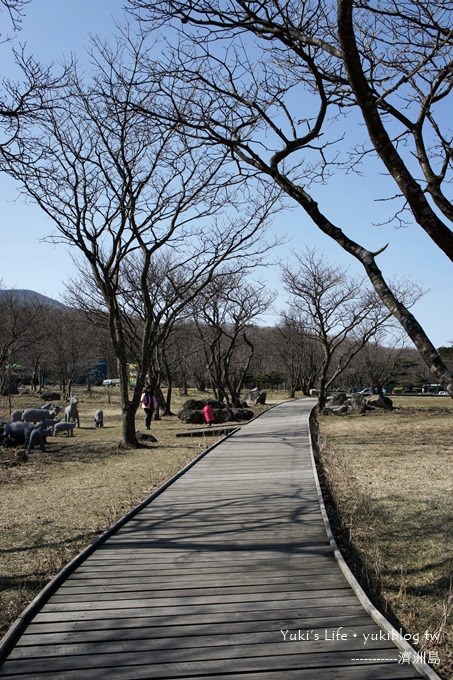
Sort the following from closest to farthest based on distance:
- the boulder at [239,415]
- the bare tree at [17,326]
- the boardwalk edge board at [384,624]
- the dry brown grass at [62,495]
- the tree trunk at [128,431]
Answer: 1. the boardwalk edge board at [384,624]
2. the dry brown grass at [62,495]
3. the tree trunk at [128,431]
4. the boulder at [239,415]
5. the bare tree at [17,326]

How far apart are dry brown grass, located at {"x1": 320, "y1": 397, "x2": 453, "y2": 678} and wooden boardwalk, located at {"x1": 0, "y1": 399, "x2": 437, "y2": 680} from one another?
428mm

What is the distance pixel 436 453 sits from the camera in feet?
47.0

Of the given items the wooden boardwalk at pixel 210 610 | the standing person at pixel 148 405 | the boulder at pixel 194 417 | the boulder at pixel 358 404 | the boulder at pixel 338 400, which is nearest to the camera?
the wooden boardwalk at pixel 210 610

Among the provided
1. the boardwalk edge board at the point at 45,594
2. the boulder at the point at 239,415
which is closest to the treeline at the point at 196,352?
the boulder at the point at 239,415

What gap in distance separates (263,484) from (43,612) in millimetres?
5243

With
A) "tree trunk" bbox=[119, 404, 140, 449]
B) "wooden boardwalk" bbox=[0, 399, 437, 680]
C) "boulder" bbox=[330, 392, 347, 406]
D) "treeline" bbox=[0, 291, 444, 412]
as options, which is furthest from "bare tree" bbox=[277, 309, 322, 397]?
"wooden boardwalk" bbox=[0, 399, 437, 680]

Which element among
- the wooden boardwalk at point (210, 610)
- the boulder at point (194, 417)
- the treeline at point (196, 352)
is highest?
the treeline at point (196, 352)

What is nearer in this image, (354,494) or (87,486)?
(354,494)

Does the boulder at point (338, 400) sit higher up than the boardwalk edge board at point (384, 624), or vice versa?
the boulder at point (338, 400)

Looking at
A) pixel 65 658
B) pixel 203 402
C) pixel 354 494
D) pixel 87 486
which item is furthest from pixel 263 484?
pixel 203 402

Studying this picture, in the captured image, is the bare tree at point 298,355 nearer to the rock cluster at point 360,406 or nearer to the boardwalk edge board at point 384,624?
the rock cluster at point 360,406

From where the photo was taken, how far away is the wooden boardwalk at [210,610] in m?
3.23

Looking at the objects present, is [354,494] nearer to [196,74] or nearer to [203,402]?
[196,74]

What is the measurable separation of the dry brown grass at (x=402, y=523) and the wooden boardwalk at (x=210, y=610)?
428 mm
